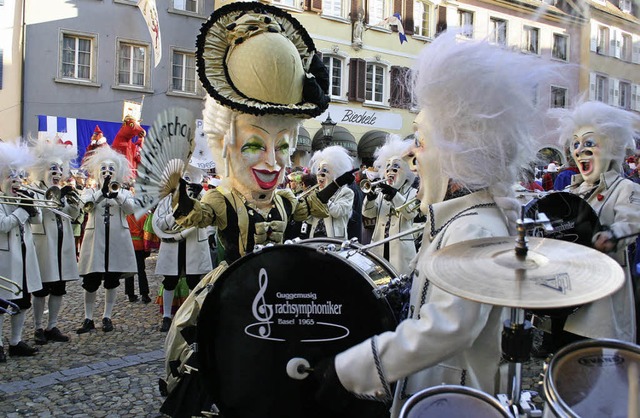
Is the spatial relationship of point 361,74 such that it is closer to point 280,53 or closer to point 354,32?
point 354,32

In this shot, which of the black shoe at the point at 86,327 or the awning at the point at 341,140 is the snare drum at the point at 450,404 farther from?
the awning at the point at 341,140

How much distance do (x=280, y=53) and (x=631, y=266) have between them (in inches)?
122

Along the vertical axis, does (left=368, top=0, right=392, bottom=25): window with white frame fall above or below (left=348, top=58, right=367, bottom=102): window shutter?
above

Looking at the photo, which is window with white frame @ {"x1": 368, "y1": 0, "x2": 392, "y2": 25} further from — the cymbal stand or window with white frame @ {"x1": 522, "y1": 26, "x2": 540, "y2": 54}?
the cymbal stand

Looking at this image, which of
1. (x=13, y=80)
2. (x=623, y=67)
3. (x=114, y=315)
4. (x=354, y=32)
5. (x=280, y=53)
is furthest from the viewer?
(x=354, y=32)

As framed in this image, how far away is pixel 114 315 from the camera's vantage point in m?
7.09

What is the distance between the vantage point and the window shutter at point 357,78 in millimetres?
21125

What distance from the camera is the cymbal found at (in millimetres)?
1333

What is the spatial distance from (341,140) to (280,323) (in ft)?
59.2

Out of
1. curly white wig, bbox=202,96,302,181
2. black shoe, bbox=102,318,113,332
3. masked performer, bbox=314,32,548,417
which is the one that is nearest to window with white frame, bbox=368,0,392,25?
black shoe, bbox=102,318,113,332

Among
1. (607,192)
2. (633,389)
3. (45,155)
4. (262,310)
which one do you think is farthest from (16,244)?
(633,389)

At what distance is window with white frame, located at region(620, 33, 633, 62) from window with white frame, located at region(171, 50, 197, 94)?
1729 centimetres

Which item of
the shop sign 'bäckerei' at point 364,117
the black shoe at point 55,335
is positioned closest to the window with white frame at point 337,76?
the shop sign 'bäckerei' at point 364,117

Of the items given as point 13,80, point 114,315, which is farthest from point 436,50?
point 13,80
